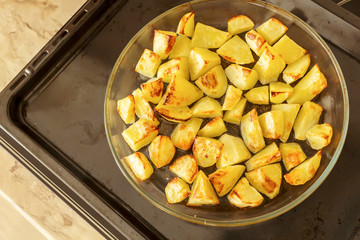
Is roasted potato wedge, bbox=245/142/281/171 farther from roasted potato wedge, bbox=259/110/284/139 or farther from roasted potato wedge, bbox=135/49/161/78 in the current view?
roasted potato wedge, bbox=135/49/161/78

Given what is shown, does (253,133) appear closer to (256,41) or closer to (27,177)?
(256,41)

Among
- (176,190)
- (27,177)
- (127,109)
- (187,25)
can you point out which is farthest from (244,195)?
(27,177)

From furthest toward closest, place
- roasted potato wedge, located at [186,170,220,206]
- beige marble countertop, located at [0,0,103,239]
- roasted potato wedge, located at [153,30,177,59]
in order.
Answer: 1. beige marble countertop, located at [0,0,103,239]
2. roasted potato wedge, located at [153,30,177,59]
3. roasted potato wedge, located at [186,170,220,206]

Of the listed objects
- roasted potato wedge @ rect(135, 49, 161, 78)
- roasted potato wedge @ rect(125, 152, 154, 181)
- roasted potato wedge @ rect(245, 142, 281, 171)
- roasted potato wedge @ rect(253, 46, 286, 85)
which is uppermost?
roasted potato wedge @ rect(253, 46, 286, 85)

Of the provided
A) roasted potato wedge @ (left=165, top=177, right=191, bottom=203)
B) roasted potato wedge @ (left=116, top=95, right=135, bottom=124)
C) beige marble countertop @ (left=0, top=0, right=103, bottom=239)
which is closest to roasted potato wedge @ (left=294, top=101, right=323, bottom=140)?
roasted potato wedge @ (left=165, top=177, right=191, bottom=203)

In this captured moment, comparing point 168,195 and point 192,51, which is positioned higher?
point 192,51

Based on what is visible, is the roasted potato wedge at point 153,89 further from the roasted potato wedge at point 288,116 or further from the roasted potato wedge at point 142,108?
the roasted potato wedge at point 288,116

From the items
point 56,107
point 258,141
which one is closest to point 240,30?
point 258,141

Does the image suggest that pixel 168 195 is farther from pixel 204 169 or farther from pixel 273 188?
pixel 273 188
